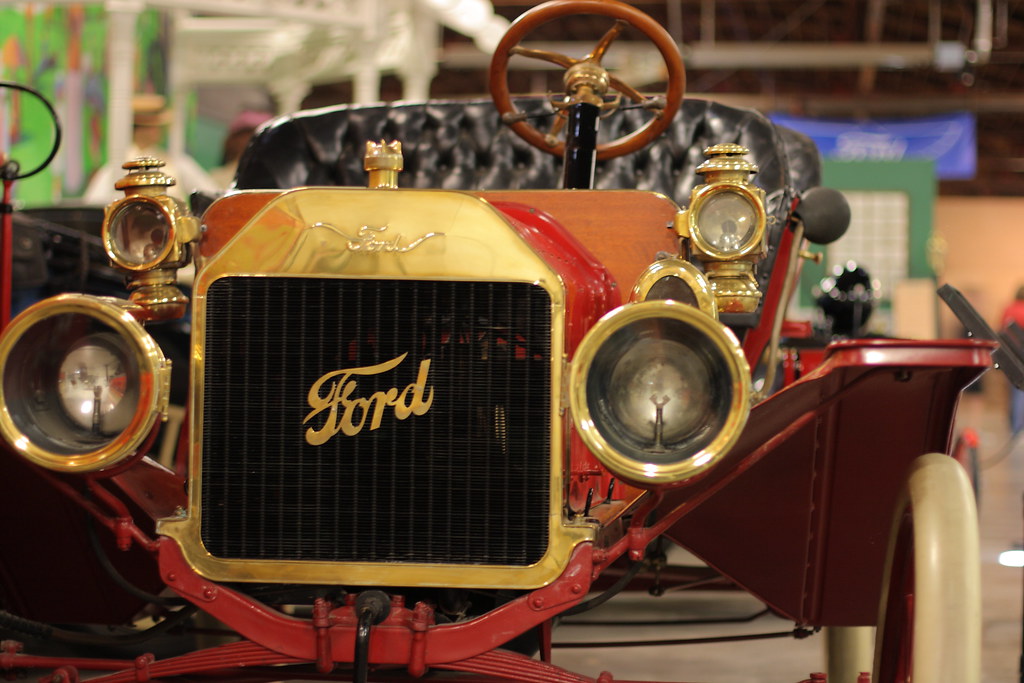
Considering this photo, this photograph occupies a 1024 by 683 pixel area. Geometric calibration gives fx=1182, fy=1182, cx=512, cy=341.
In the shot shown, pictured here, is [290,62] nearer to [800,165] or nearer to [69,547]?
[800,165]

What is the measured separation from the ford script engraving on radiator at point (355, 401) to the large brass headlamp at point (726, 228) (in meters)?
0.51

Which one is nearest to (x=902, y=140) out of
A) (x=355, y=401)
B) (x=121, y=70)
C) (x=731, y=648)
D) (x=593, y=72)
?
(x=121, y=70)

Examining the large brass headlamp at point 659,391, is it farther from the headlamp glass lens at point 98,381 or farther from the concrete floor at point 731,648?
the concrete floor at point 731,648

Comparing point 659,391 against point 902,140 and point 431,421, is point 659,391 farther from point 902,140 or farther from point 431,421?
point 902,140

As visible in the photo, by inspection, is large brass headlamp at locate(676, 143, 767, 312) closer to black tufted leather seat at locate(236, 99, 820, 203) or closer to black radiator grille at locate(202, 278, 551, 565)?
black radiator grille at locate(202, 278, 551, 565)

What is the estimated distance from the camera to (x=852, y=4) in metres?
15.4

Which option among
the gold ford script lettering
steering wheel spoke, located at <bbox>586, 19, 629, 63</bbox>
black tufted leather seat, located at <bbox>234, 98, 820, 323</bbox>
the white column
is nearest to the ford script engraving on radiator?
the gold ford script lettering

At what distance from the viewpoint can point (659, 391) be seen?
1699 millimetres

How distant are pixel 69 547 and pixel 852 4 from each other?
15.0 m

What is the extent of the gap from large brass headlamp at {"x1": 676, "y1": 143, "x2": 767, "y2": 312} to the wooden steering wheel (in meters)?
0.61

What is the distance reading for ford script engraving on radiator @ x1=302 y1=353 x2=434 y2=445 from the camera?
1.78 m

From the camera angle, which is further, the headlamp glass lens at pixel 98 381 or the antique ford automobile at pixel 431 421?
the headlamp glass lens at pixel 98 381

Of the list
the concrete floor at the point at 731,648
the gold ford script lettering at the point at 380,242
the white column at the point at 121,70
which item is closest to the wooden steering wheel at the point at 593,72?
the gold ford script lettering at the point at 380,242

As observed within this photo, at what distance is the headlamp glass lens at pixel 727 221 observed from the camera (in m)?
1.94
